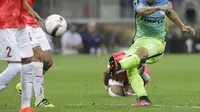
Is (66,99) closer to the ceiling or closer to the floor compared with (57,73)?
closer to the ceiling

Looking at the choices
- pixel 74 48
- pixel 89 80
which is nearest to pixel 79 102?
→ pixel 89 80

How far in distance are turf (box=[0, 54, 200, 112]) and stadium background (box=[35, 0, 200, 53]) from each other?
49.1ft

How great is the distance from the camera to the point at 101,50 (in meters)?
40.8

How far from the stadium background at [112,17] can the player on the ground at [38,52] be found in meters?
28.4

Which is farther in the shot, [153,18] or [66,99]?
[66,99]

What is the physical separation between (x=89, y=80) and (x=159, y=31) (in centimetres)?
826

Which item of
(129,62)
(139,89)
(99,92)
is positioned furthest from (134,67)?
(99,92)

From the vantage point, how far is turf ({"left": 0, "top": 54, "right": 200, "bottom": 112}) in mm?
11680

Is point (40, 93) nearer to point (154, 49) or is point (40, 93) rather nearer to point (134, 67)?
point (134, 67)

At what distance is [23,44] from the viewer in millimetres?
10688

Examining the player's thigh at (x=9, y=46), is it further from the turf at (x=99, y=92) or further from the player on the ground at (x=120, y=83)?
the player on the ground at (x=120, y=83)

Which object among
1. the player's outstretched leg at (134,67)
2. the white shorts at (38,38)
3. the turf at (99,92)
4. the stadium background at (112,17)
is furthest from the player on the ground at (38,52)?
the stadium background at (112,17)

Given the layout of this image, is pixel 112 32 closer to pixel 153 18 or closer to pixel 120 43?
pixel 120 43

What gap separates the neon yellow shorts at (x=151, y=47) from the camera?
12205mm
